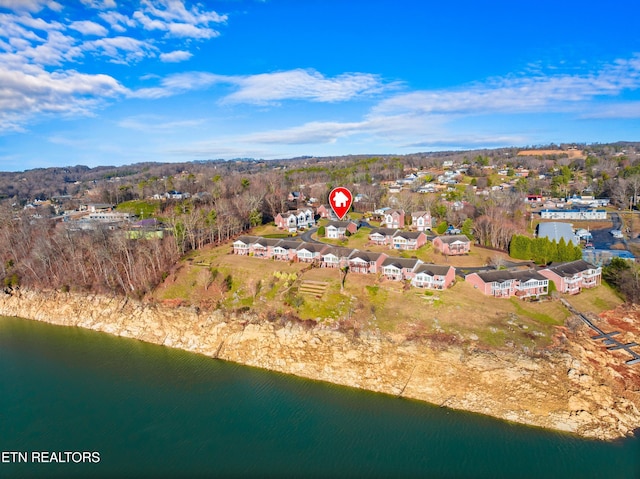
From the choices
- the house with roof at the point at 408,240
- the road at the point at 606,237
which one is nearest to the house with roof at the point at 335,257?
the house with roof at the point at 408,240

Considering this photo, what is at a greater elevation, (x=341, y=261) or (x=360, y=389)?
(x=341, y=261)

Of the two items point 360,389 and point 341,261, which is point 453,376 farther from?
point 341,261

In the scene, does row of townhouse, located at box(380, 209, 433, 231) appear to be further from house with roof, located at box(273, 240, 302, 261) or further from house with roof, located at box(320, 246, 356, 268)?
house with roof, located at box(273, 240, 302, 261)

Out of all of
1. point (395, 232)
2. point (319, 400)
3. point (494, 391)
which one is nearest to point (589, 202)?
point (395, 232)

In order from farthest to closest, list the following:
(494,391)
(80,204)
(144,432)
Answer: (80,204) < (494,391) < (144,432)

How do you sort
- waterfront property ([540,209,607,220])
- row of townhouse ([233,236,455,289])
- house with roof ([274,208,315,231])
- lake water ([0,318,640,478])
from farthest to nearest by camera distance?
waterfront property ([540,209,607,220]), house with roof ([274,208,315,231]), row of townhouse ([233,236,455,289]), lake water ([0,318,640,478])

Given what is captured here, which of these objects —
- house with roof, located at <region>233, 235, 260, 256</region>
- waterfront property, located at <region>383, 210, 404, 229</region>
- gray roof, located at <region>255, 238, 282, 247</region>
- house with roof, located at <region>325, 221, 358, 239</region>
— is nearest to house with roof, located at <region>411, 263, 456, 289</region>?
house with roof, located at <region>325, 221, 358, 239</region>

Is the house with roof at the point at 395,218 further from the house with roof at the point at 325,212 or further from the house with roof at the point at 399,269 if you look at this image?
the house with roof at the point at 399,269
